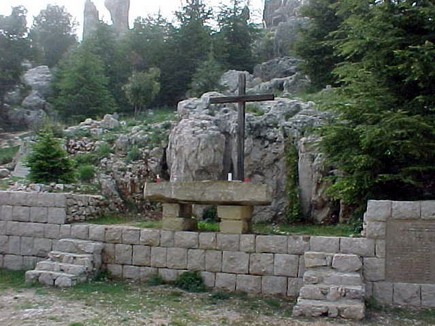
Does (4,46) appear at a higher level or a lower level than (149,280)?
higher

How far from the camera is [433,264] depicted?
8203 mm

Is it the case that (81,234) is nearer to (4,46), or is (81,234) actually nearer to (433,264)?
(433,264)

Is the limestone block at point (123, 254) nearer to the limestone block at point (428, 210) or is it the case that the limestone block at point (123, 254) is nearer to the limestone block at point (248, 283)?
the limestone block at point (248, 283)

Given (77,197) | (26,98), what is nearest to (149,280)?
(77,197)

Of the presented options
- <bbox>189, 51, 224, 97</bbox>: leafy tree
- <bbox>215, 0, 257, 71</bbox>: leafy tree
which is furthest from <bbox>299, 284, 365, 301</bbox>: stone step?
<bbox>215, 0, 257, 71</bbox>: leafy tree

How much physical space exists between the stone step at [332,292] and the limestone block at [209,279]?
7.30 ft

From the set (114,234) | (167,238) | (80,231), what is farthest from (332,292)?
(80,231)

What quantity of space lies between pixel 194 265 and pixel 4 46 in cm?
2639

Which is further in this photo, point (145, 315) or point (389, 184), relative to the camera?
point (389, 184)

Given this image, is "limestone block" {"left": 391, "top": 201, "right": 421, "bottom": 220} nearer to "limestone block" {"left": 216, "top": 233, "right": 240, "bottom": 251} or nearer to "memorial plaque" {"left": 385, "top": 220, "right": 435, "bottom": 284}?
"memorial plaque" {"left": 385, "top": 220, "right": 435, "bottom": 284}

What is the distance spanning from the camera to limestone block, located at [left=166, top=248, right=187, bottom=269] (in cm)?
958

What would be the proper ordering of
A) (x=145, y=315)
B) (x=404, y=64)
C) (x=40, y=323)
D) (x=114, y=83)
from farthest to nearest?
(x=114, y=83) → (x=404, y=64) → (x=145, y=315) → (x=40, y=323)

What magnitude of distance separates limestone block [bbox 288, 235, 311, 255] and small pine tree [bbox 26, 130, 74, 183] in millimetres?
7743

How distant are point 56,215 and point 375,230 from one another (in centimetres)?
709
